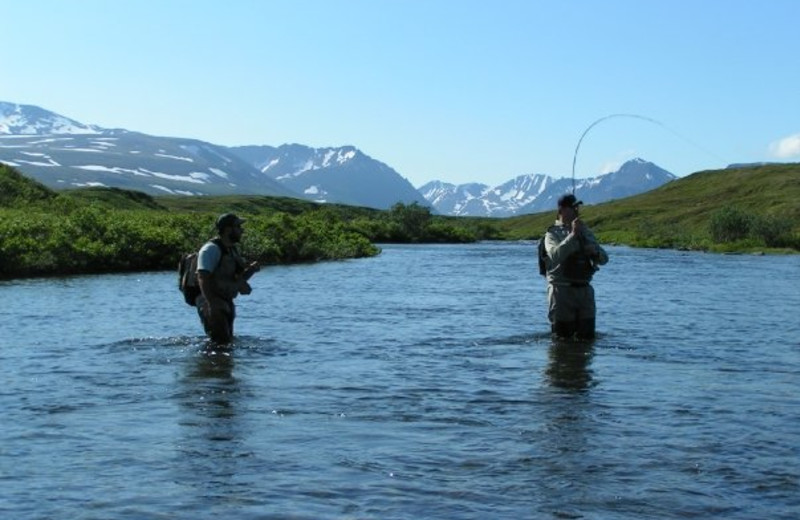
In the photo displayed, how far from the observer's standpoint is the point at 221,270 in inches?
655

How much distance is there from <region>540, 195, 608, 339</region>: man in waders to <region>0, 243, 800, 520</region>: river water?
0.61 meters

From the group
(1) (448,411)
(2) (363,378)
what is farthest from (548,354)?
(1) (448,411)

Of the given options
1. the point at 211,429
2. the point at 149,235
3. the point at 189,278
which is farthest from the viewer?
the point at 149,235

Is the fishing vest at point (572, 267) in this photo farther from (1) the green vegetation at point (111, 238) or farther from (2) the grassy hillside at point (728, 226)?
(2) the grassy hillside at point (728, 226)

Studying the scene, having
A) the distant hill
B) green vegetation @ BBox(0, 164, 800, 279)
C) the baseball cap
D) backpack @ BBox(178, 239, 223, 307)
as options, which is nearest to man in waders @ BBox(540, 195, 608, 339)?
the baseball cap

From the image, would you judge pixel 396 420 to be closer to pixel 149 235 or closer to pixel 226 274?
pixel 226 274

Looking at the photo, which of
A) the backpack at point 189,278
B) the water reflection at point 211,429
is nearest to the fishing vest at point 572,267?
the water reflection at point 211,429

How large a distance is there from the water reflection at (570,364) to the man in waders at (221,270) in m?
5.30

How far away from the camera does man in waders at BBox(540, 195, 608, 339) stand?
1647cm

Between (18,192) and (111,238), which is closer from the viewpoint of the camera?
(111,238)

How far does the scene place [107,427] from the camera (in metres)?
11.2

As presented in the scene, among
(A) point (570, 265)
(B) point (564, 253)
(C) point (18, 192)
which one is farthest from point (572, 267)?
(C) point (18, 192)

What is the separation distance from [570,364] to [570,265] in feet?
5.75

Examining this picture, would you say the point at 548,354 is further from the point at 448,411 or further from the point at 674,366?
the point at 448,411
